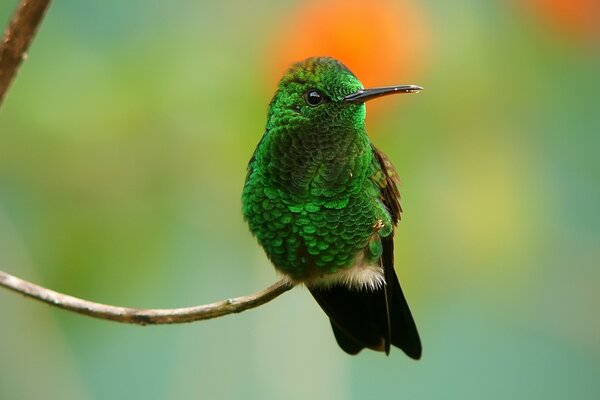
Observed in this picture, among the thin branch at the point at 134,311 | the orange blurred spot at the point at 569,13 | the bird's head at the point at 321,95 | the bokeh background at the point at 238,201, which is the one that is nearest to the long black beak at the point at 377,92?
the bird's head at the point at 321,95

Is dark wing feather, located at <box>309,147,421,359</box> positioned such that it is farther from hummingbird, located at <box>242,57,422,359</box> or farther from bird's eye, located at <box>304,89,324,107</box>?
bird's eye, located at <box>304,89,324,107</box>

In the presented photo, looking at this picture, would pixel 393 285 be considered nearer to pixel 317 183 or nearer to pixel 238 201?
pixel 317 183

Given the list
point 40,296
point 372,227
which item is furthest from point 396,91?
point 40,296

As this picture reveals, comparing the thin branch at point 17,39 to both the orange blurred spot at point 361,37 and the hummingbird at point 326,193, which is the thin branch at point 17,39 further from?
the orange blurred spot at point 361,37

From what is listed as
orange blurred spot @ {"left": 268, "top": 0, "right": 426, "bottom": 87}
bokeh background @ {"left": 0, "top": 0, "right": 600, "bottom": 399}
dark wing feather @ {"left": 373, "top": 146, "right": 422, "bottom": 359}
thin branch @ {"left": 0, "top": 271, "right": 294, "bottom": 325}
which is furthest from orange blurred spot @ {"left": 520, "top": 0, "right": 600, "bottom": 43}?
thin branch @ {"left": 0, "top": 271, "right": 294, "bottom": 325}

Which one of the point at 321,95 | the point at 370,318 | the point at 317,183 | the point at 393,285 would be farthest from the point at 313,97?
the point at 370,318

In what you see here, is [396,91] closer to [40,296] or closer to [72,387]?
[40,296]
